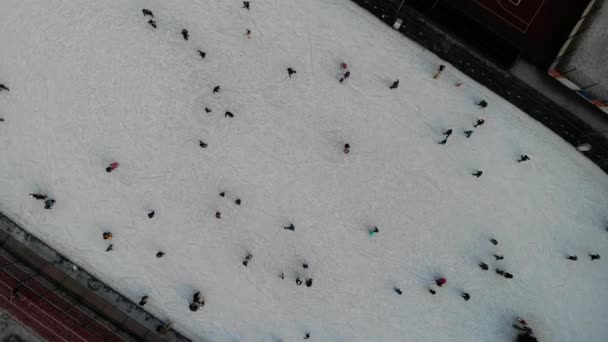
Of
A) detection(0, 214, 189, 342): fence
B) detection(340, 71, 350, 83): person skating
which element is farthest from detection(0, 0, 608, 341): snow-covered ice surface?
detection(0, 214, 189, 342): fence

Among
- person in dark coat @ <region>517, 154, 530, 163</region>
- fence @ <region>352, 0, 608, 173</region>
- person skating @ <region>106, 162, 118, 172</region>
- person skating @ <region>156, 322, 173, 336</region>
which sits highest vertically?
fence @ <region>352, 0, 608, 173</region>

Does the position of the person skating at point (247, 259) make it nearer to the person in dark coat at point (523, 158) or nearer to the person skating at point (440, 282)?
the person skating at point (440, 282)

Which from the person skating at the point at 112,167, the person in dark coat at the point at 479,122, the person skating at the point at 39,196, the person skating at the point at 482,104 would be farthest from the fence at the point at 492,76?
the person skating at the point at 39,196

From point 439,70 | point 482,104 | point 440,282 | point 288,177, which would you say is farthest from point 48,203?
point 482,104

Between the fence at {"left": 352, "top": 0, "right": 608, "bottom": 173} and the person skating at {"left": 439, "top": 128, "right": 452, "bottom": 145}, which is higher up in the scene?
the fence at {"left": 352, "top": 0, "right": 608, "bottom": 173}

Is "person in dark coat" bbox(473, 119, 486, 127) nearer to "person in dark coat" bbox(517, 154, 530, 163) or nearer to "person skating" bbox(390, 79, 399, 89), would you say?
"person in dark coat" bbox(517, 154, 530, 163)
